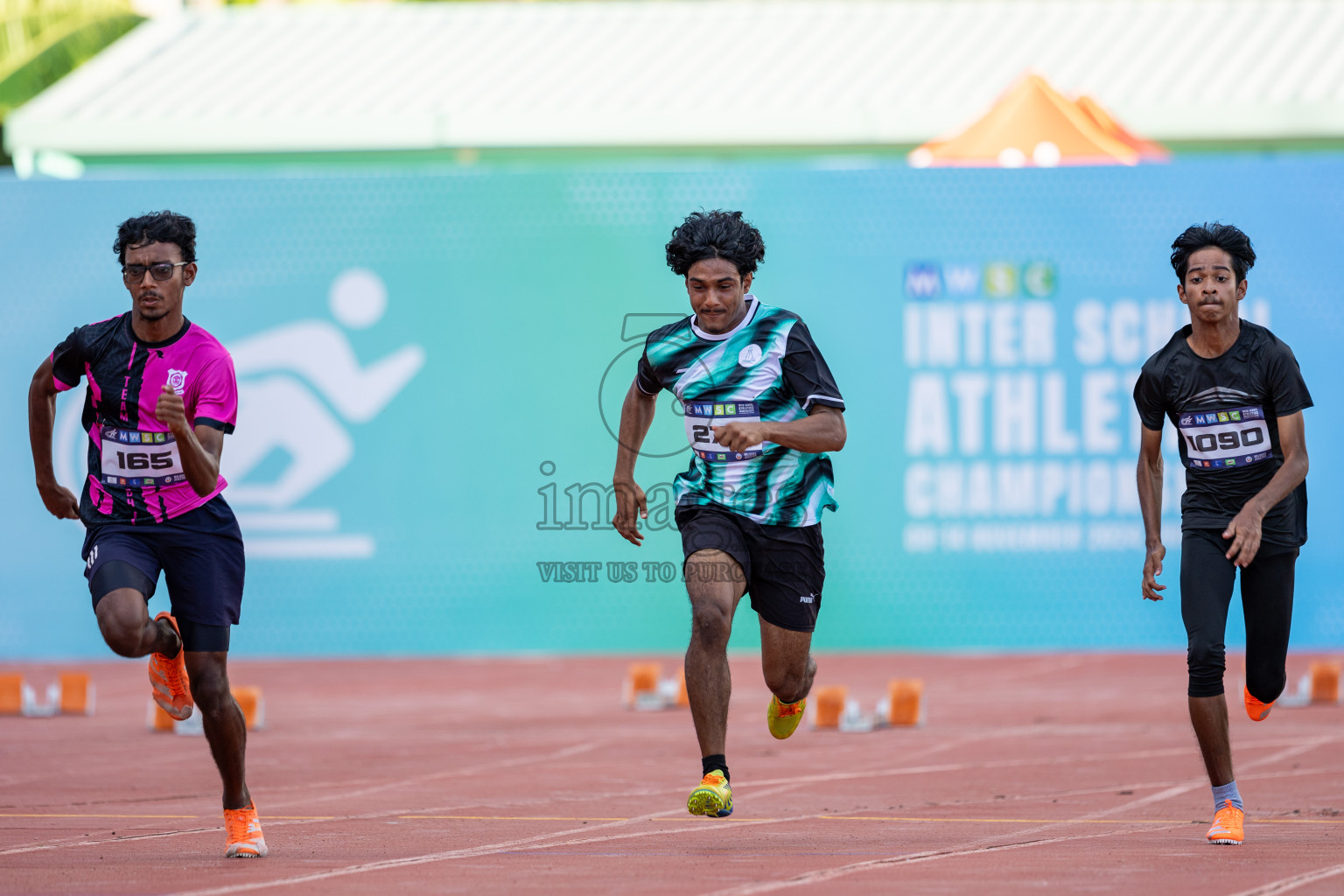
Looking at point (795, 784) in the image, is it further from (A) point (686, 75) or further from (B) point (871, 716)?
(A) point (686, 75)

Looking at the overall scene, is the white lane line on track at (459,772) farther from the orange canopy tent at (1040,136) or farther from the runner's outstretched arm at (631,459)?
the orange canopy tent at (1040,136)

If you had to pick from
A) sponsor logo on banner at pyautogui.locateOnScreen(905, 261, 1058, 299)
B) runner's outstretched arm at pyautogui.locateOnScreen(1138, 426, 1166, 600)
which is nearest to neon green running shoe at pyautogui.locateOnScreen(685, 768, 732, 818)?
runner's outstretched arm at pyautogui.locateOnScreen(1138, 426, 1166, 600)

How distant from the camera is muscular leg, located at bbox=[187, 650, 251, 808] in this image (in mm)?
6020

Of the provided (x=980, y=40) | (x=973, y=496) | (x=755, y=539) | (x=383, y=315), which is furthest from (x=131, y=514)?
(x=980, y=40)

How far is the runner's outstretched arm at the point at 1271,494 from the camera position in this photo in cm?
620

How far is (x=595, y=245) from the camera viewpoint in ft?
44.0

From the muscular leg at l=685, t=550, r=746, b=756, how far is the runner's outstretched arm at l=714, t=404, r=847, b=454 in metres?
0.55

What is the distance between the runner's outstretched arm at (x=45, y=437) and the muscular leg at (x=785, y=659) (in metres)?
2.69

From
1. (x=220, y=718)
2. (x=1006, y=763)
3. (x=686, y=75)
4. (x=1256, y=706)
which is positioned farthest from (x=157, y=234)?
(x=686, y=75)

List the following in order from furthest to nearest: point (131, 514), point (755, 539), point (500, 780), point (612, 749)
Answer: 1. point (612, 749)
2. point (500, 780)
3. point (755, 539)
4. point (131, 514)

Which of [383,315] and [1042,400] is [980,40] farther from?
[383,315]

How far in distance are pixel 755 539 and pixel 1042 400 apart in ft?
23.2

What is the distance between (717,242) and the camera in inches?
256

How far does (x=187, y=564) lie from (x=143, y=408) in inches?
22.6
